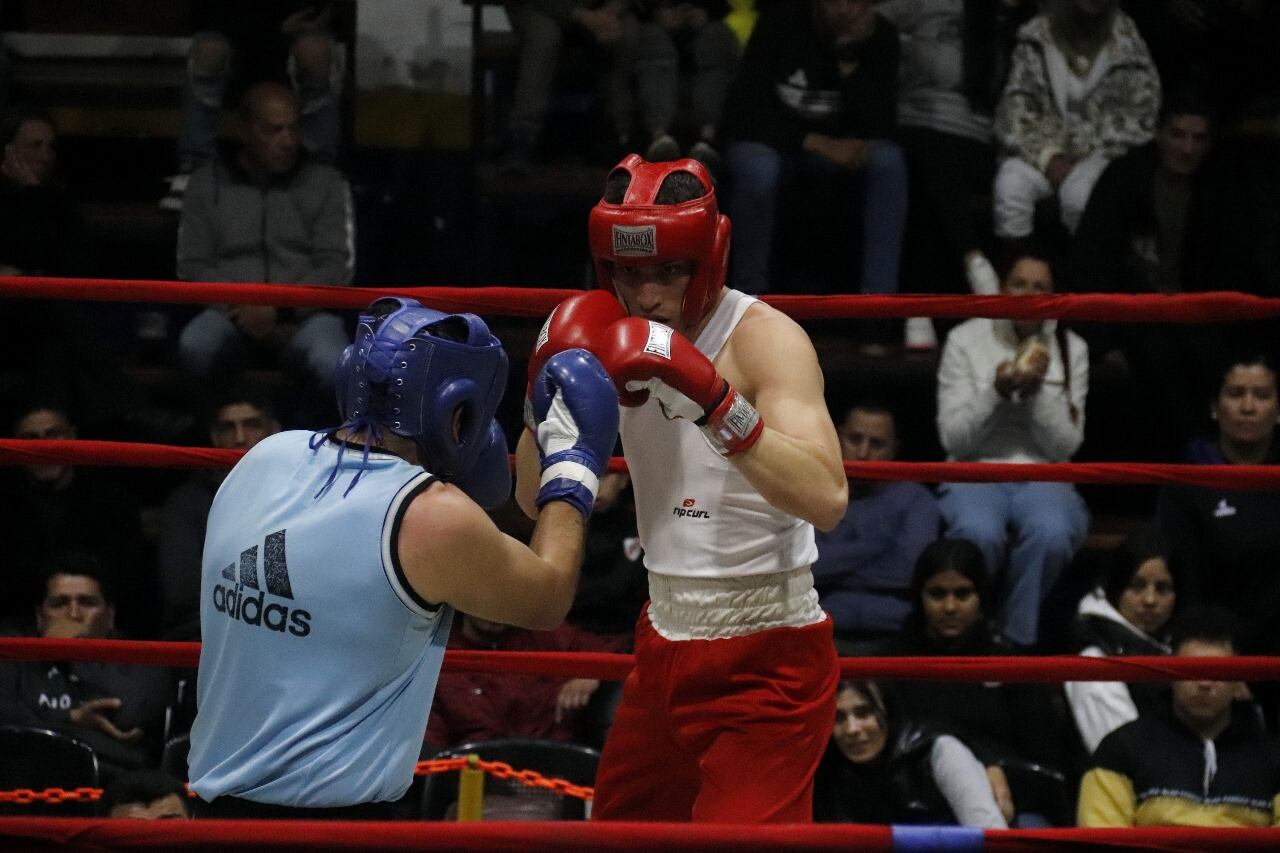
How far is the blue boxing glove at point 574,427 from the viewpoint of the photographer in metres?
2.26

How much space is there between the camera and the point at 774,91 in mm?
5660

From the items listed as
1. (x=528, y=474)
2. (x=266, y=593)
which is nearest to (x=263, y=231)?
(x=528, y=474)

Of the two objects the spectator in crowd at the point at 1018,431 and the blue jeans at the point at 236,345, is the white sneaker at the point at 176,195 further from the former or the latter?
the spectator in crowd at the point at 1018,431

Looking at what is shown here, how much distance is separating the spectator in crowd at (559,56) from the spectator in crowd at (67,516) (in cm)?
173

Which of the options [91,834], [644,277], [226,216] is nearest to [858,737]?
[644,277]

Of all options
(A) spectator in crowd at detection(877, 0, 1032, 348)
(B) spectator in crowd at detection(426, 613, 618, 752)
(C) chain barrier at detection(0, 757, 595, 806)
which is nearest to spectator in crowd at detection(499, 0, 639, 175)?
(A) spectator in crowd at detection(877, 0, 1032, 348)

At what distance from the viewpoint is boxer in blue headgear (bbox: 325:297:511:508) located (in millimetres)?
2227

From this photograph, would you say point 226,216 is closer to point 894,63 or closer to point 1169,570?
point 894,63

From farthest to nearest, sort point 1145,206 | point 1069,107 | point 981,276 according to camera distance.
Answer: point 1069,107 → point 1145,206 → point 981,276

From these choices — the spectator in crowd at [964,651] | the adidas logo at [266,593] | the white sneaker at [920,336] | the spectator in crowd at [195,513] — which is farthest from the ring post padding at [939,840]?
the white sneaker at [920,336]

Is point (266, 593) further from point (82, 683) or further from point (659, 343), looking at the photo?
point (82, 683)

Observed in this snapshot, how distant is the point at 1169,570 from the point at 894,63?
188 cm

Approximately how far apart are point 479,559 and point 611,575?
2.84 metres

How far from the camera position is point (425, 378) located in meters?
2.23
